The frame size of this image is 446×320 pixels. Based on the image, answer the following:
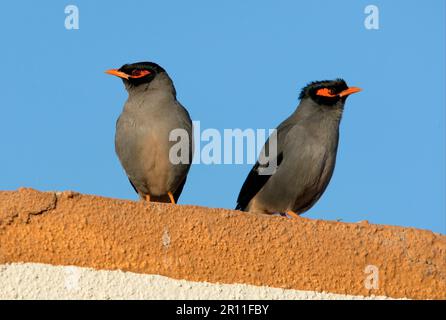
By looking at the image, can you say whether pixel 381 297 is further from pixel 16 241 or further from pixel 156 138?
pixel 156 138

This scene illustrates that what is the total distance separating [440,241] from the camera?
4.66 metres

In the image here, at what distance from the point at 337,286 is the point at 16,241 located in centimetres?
154

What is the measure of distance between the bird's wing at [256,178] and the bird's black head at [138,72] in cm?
121

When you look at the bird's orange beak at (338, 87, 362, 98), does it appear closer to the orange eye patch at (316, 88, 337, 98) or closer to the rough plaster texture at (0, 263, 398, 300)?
the orange eye patch at (316, 88, 337, 98)

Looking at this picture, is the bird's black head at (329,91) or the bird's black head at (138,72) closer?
the bird's black head at (329,91)

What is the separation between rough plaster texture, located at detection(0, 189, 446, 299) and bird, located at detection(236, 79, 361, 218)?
2587 mm

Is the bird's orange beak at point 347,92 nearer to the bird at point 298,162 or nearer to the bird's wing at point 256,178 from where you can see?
the bird at point 298,162

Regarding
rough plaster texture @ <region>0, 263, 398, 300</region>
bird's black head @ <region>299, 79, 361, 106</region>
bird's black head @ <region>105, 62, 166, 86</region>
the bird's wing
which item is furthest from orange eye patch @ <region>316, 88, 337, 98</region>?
rough plaster texture @ <region>0, 263, 398, 300</region>

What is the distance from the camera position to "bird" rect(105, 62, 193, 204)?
7.44 meters

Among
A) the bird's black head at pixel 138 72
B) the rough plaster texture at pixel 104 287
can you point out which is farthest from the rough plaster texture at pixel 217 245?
the bird's black head at pixel 138 72

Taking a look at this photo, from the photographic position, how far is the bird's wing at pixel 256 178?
7.49 metres

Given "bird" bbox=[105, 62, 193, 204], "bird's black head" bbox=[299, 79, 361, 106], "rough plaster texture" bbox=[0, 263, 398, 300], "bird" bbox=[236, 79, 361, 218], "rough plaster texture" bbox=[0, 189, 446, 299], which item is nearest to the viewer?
"rough plaster texture" bbox=[0, 263, 398, 300]

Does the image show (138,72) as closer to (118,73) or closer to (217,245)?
(118,73)
